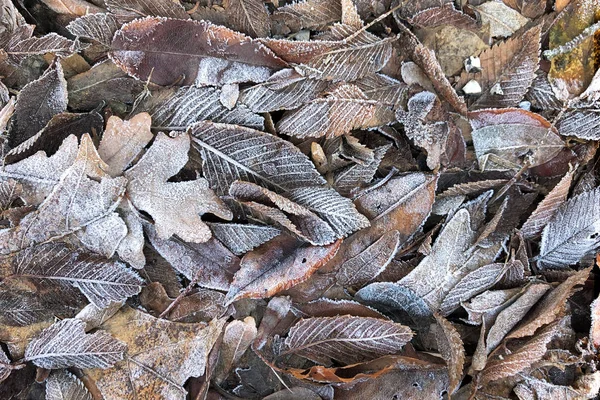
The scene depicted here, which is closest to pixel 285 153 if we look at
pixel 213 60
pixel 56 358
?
pixel 213 60

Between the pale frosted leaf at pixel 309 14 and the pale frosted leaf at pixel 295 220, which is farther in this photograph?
the pale frosted leaf at pixel 309 14

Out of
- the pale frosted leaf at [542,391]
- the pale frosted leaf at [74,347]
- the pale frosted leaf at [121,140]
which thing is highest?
the pale frosted leaf at [121,140]

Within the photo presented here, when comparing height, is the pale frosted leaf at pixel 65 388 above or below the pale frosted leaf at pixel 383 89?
below

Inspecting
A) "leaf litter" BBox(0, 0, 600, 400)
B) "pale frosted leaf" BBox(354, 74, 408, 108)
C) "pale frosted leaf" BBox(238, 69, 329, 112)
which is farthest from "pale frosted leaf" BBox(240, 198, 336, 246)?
"pale frosted leaf" BBox(354, 74, 408, 108)

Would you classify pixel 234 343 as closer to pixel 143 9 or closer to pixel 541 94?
pixel 143 9

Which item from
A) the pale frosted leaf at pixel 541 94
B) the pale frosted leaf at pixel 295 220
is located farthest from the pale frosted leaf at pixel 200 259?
the pale frosted leaf at pixel 541 94

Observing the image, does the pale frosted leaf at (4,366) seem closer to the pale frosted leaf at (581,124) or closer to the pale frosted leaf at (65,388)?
the pale frosted leaf at (65,388)

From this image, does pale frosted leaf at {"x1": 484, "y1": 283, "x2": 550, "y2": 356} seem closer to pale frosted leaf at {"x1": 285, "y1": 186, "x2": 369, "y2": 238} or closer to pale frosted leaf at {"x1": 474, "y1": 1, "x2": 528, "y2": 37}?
pale frosted leaf at {"x1": 285, "y1": 186, "x2": 369, "y2": 238}
